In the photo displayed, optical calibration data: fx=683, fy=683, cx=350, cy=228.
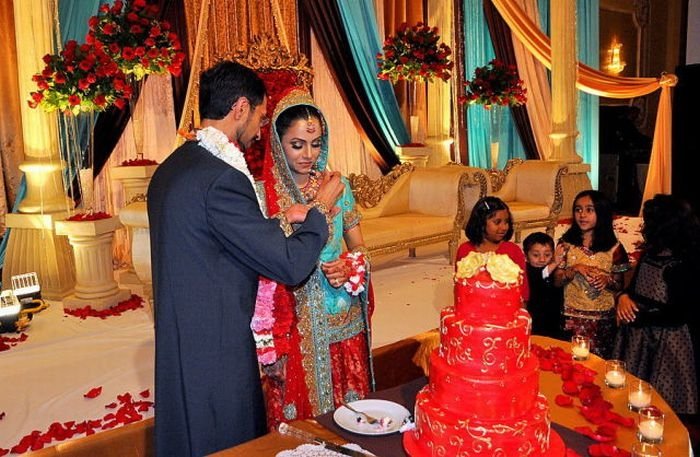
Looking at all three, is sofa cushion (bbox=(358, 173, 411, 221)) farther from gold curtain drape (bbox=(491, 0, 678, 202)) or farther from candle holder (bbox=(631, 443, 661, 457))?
candle holder (bbox=(631, 443, 661, 457))

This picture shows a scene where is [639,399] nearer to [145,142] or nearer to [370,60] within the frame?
[145,142]

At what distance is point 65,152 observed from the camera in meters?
6.03

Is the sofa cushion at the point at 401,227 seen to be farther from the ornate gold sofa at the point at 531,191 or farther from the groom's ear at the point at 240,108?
the groom's ear at the point at 240,108

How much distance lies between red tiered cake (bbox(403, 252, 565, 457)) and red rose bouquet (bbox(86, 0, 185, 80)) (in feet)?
13.7

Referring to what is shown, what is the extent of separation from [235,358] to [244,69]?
840 mm

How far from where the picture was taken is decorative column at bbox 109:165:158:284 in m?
5.02

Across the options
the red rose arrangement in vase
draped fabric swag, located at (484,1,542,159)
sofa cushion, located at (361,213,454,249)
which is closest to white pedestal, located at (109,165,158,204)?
the red rose arrangement in vase

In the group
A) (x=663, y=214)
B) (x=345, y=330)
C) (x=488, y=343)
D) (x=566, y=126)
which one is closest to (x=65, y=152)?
(x=345, y=330)

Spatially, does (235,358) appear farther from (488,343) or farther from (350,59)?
(350,59)

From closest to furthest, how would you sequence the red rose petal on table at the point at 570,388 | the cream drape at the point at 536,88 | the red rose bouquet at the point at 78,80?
the red rose petal on table at the point at 570,388
the red rose bouquet at the point at 78,80
the cream drape at the point at 536,88

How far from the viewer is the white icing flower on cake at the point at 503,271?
1543 mm

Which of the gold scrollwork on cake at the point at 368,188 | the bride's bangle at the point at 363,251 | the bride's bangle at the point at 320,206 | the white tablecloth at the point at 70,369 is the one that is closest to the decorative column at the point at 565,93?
the gold scrollwork on cake at the point at 368,188

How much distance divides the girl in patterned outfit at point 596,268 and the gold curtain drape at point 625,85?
592 centimetres

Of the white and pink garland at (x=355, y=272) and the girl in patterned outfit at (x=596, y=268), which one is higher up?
the white and pink garland at (x=355, y=272)
